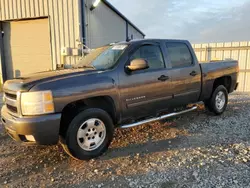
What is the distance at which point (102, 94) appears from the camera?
3623mm

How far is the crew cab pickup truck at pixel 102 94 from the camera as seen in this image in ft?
10.3

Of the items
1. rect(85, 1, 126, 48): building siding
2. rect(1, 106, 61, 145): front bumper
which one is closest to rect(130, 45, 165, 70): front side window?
rect(1, 106, 61, 145): front bumper

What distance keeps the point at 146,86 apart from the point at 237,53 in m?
8.39

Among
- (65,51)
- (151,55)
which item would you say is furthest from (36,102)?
(65,51)

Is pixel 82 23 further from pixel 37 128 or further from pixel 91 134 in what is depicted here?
pixel 37 128

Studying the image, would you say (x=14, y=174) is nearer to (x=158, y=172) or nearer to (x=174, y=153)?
(x=158, y=172)

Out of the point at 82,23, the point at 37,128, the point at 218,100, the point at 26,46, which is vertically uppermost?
the point at 82,23

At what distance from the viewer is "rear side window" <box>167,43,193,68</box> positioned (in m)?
4.82

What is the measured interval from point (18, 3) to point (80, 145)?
31.4ft

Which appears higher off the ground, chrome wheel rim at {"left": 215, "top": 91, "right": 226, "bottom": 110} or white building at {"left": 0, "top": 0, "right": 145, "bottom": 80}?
white building at {"left": 0, "top": 0, "right": 145, "bottom": 80}

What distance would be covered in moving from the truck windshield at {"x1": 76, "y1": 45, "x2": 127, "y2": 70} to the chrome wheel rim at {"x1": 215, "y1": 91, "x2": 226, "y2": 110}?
10.5 feet

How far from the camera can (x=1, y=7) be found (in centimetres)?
1070

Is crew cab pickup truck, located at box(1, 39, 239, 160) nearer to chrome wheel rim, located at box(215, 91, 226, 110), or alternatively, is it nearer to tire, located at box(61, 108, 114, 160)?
tire, located at box(61, 108, 114, 160)

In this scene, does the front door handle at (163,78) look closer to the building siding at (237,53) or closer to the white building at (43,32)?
the white building at (43,32)
